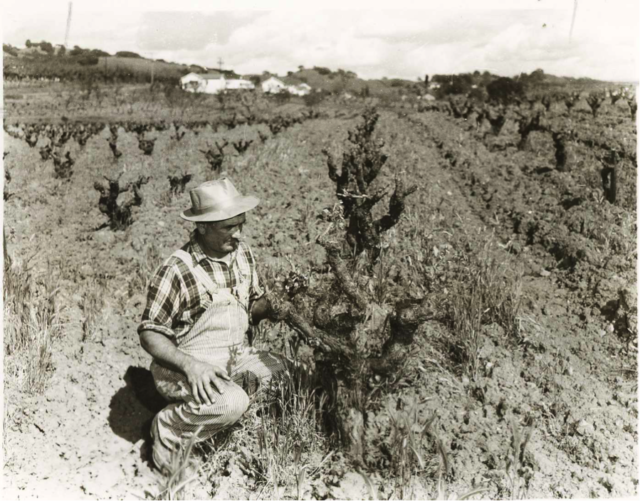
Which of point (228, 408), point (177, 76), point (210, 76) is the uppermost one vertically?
point (210, 76)

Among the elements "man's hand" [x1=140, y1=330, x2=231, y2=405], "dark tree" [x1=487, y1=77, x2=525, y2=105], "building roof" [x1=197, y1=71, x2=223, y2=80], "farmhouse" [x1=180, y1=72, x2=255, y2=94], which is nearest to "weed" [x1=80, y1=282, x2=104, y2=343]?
"man's hand" [x1=140, y1=330, x2=231, y2=405]

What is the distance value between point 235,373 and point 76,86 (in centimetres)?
3520

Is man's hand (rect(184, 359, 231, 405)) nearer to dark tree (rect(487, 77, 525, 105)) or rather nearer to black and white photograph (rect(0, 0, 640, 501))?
black and white photograph (rect(0, 0, 640, 501))

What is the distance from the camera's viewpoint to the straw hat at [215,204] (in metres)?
2.62

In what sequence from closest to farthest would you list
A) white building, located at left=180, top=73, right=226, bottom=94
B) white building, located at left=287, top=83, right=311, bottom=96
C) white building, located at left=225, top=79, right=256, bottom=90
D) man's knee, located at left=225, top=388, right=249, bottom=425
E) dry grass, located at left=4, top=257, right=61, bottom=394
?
man's knee, located at left=225, top=388, right=249, bottom=425 → dry grass, located at left=4, top=257, right=61, bottom=394 → white building, located at left=180, top=73, right=226, bottom=94 → white building, located at left=225, top=79, right=256, bottom=90 → white building, located at left=287, top=83, right=311, bottom=96

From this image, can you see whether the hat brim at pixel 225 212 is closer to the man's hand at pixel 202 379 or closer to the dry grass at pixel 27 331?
the man's hand at pixel 202 379

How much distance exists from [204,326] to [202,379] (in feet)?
1.10

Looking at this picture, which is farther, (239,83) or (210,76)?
(239,83)

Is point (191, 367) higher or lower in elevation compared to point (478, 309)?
lower

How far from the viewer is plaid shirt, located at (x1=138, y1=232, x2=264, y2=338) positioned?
2.58 metres

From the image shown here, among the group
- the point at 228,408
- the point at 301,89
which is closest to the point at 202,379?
the point at 228,408

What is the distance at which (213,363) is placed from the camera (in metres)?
2.78

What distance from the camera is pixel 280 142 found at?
14.2 m

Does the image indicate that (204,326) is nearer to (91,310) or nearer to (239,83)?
(91,310)
